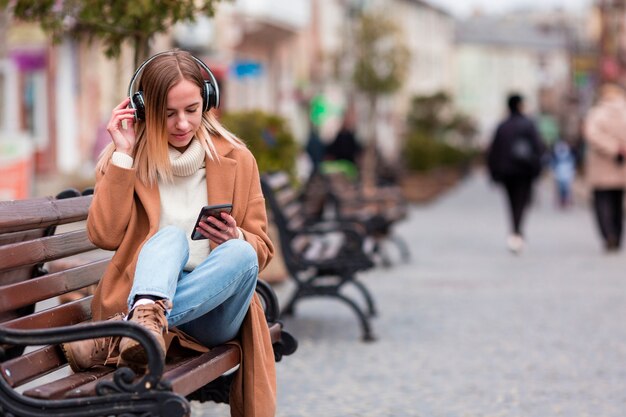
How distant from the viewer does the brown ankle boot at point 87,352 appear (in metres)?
4.14

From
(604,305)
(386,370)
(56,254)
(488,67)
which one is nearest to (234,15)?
(604,305)

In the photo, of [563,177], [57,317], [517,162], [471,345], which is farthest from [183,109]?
[563,177]

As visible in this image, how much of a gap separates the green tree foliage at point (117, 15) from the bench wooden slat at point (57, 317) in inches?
87.0

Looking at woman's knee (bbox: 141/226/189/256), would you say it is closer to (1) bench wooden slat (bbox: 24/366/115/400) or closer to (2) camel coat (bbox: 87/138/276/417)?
(2) camel coat (bbox: 87/138/276/417)

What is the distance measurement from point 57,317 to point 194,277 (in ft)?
1.78

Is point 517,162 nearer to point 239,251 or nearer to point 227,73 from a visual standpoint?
point 239,251

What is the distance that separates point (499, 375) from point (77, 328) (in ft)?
11.6

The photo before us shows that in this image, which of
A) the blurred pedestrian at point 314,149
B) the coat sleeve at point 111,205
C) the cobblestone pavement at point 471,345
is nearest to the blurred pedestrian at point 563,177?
the blurred pedestrian at point 314,149

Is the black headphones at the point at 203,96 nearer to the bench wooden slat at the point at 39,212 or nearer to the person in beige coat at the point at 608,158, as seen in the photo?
the bench wooden slat at the point at 39,212

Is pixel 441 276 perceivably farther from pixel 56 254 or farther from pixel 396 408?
pixel 56 254

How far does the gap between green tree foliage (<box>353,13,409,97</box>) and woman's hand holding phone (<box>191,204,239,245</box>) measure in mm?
26537

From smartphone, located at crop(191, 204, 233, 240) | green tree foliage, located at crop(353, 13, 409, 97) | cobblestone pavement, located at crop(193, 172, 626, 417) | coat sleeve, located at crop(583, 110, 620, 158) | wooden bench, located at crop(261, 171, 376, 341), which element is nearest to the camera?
smartphone, located at crop(191, 204, 233, 240)

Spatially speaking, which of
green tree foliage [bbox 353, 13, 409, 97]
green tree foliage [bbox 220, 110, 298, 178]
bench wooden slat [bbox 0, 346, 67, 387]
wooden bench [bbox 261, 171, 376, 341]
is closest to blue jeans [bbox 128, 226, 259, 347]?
bench wooden slat [bbox 0, 346, 67, 387]

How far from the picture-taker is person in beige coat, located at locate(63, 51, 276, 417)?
4.17m
